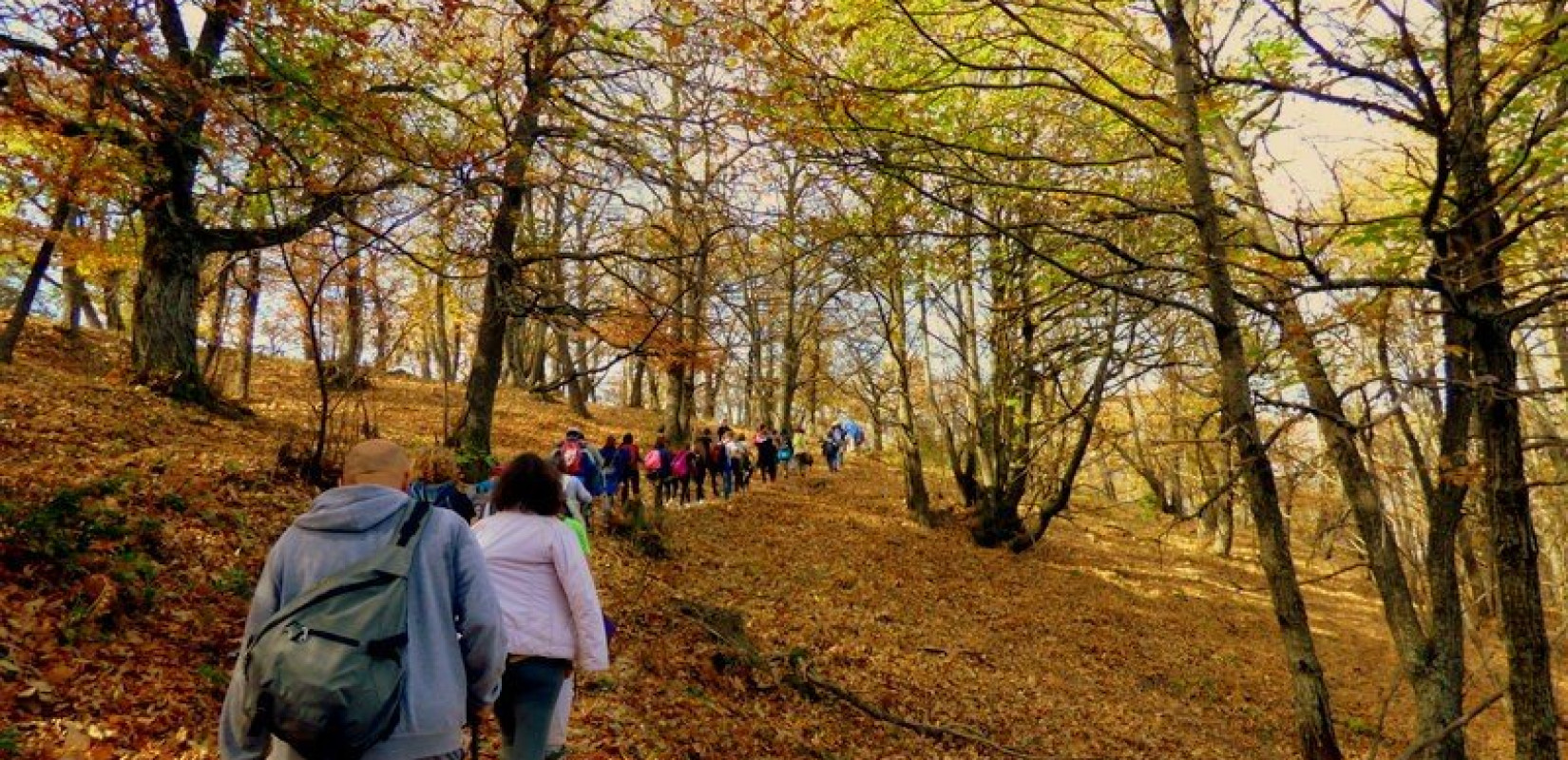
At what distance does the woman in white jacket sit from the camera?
3.37m

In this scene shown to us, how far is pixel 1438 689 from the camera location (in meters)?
6.05

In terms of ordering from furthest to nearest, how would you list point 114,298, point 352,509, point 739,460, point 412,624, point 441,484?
point 114,298
point 739,460
point 441,484
point 352,509
point 412,624

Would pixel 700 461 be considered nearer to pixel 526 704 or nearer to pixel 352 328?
pixel 352 328

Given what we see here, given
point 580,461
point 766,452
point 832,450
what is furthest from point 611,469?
point 832,450

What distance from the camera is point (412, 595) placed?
2488 millimetres

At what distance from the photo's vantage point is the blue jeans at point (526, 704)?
334 cm

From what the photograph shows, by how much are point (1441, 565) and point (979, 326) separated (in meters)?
9.50

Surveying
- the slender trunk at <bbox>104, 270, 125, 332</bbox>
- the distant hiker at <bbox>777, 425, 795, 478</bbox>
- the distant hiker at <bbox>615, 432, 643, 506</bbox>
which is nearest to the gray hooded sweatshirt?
the distant hiker at <bbox>615, 432, 643, 506</bbox>

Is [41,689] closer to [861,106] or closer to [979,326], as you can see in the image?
[861,106]

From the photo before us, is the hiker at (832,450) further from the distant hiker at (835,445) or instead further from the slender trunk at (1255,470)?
the slender trunk at (1255,470)

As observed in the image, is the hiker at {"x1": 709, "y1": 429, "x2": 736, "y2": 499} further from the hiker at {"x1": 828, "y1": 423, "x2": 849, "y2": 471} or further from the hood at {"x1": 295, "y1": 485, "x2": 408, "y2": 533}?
the hood at {"x1": 295, "y1": 485, "x2": 408, "y2": 533}

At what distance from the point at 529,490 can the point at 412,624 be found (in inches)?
46.4

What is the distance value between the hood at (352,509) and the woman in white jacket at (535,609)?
817mm

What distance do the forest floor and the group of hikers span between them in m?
2.42
